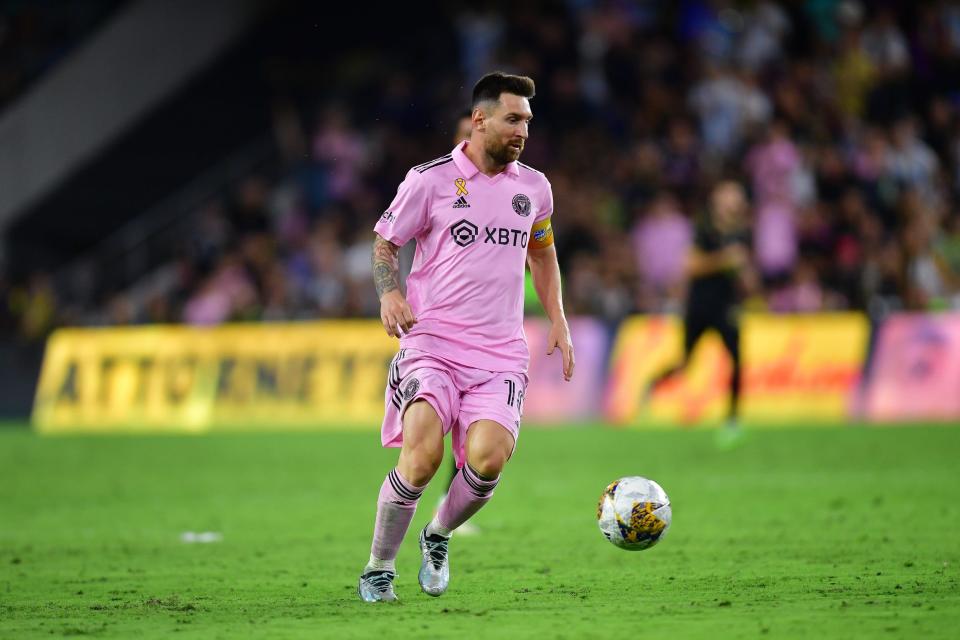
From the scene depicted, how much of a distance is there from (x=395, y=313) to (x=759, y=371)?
13377mm

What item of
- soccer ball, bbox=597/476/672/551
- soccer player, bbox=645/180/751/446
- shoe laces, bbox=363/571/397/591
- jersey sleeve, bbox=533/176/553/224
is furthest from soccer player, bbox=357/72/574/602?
soccer player, bbox=645/180/751/446

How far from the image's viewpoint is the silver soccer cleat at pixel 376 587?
722cm

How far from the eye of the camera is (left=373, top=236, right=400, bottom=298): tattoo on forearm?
23.6 ft

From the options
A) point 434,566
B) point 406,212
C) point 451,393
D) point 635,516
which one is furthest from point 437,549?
point 406,212

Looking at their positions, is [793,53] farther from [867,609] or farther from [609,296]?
[867,609]

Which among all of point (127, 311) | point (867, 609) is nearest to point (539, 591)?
point (867, 609)

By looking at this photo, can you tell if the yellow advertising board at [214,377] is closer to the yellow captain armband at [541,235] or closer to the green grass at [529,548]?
the green grass at [529,548]

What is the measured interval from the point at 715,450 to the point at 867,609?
9.92m

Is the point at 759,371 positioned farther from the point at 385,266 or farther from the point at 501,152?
the point at 385,266

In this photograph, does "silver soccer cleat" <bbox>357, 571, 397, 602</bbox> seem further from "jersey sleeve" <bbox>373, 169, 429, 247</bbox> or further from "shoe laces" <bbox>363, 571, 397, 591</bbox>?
"jersey sleeve" <bbox>373, 169, 429, 247</bbox>

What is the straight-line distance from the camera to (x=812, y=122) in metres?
22.2

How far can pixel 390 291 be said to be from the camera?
7160mm

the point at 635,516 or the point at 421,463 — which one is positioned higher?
the point at 421,463

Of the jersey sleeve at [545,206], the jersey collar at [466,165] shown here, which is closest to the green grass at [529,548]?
the jersey sleeve at [545,206]
